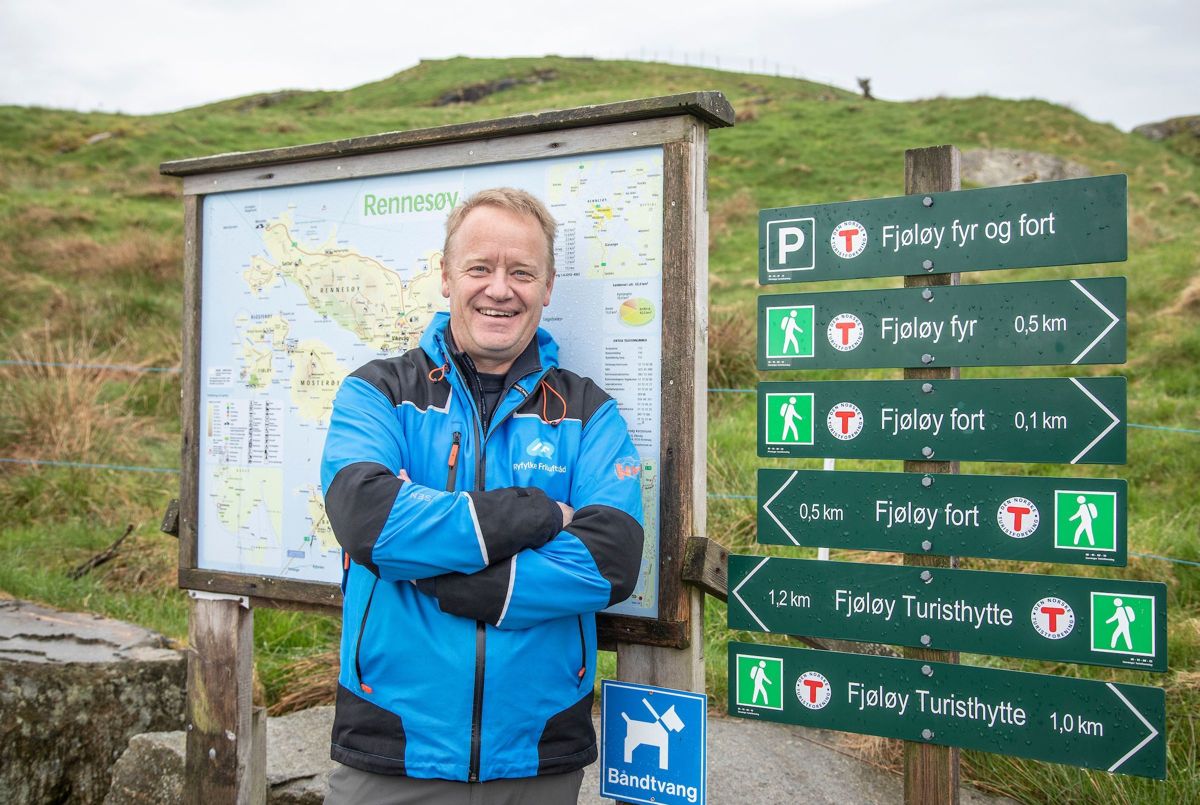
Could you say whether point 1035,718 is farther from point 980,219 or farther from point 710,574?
point 980,219

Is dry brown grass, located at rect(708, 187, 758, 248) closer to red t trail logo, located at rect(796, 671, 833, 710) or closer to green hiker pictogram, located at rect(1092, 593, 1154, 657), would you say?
red t trail logo, located at rect(796, 671, 833, 710)

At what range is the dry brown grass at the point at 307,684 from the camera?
15.3ft

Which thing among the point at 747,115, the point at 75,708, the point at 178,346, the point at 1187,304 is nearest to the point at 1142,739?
the point at 75,708

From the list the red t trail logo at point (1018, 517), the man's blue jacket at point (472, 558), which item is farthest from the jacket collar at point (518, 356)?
the red t trail logo at point (1018, 517)

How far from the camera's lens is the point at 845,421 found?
270cm

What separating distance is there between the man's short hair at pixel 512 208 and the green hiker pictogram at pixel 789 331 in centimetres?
67

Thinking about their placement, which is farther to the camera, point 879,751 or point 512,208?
point 879,751

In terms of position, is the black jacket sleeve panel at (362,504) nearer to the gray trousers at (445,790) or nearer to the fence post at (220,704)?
the gray trousers at (445,790)

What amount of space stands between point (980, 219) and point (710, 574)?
3.99ft

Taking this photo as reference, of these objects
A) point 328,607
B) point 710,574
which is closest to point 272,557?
point 328,607

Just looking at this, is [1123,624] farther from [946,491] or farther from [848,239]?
[848,239]

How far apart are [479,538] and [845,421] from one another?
3.66 feet

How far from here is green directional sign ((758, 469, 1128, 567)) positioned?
240cm

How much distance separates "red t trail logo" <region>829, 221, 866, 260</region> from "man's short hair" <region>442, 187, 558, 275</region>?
0.81 metres
